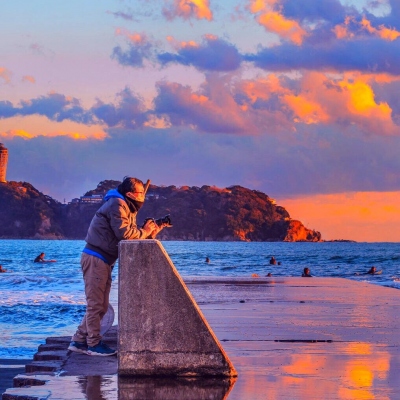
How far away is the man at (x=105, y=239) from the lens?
23.7ft

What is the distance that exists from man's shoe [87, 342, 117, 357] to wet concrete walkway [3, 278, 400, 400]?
11 cm

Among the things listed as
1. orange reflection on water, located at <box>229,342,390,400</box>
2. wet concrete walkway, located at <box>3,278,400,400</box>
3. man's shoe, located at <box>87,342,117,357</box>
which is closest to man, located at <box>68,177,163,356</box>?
man's shoe, located at <box>87,342,117,357</box>

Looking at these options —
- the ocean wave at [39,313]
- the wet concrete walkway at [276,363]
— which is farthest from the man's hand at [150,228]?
the ocean wave at [39,313]

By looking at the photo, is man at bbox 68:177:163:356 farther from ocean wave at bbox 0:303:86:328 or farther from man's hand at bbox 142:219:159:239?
ocean wave at bbox 0:303:86:328

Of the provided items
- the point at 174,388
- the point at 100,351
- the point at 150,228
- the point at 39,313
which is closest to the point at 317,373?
the point at 174,388

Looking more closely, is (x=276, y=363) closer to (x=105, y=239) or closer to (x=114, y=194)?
(x=105, y=239)

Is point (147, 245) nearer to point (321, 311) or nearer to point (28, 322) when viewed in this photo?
point (321, 311)

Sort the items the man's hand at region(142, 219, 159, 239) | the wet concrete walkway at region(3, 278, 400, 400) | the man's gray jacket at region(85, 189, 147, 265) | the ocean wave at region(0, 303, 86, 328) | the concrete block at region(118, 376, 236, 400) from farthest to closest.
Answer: the ocean wave at region(0, 303, 86, 328) → the man's hand at region(142, 219, 159, 239) → the man's gray jacket at region(85, 189, 147, 265) → the wet concrete walkway at region(3, 278, 400, 400) → the concrete block at region(118, 376, 236, 400)

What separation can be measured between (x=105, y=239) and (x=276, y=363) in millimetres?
1818

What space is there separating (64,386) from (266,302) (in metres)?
8.26

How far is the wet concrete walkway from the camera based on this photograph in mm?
5934

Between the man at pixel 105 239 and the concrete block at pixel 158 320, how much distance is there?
0.68 m

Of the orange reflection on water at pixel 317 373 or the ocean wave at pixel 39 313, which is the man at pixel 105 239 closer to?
the orange reflection on water at pixel 317 373

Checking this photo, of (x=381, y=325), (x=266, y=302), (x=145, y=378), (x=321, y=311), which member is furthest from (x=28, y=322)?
(x=145, y=378)
